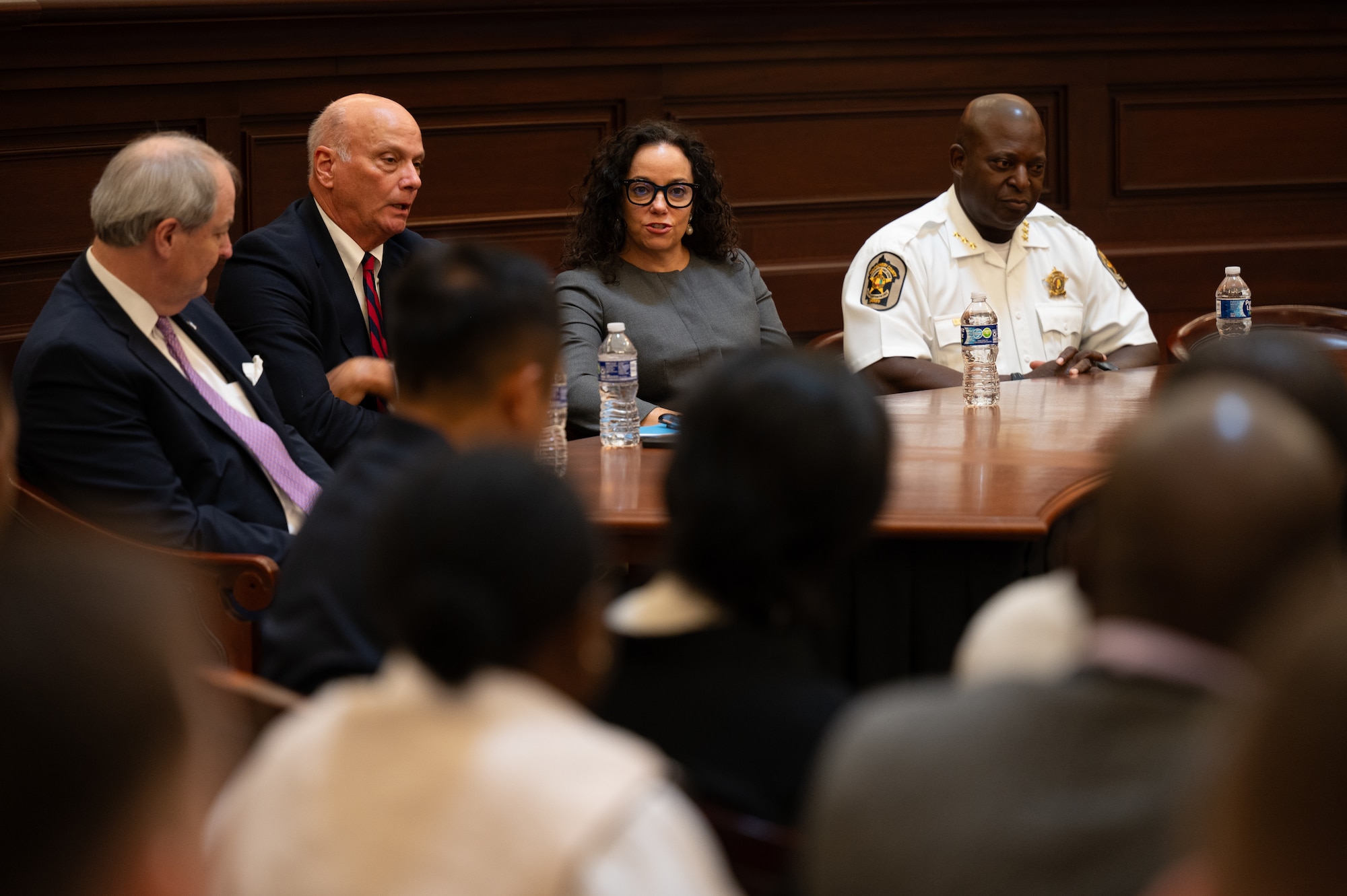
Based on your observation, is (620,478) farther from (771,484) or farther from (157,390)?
(771,484)

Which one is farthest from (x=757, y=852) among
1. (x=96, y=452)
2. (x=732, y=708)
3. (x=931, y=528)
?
(x=96, y=452)

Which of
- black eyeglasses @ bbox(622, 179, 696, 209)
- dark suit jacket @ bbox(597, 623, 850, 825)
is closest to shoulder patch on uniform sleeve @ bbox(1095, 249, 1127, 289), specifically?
black eyeglasses @ bbox(622, 179, 696, 209)

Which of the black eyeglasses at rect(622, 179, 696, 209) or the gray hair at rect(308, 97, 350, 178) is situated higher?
the gray hair at rect(308, 97, 350, 178)

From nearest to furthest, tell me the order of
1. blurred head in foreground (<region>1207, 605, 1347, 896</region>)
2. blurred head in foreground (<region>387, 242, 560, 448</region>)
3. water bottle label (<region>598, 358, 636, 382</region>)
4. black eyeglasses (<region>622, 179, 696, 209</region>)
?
blurred head in foreground (<region>1207, 605, 1347, 896</region>), blurred head in foreground (<region>387, 242, 560, 448</region>), water bottle label (<region>598, 358, 636, 382</region>), black eyeglasses (<region>622, 179, 696, 209</region>)

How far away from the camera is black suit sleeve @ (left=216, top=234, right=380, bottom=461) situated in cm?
326

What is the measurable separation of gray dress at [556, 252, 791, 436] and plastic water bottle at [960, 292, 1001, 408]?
444mm

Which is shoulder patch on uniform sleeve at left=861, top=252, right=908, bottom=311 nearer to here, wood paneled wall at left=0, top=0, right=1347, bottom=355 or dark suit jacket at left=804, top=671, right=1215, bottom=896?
wood paneled wall at left=0, top=0, right=1347, bottom=355

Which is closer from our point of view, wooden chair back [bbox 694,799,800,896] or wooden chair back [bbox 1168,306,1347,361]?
wooden chair back [bbox 694,799,800,896]

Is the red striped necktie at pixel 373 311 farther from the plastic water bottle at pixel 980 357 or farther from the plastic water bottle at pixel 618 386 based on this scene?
the plastic water bottle at pixel 980 357

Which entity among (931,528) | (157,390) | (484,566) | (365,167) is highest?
(365,167)

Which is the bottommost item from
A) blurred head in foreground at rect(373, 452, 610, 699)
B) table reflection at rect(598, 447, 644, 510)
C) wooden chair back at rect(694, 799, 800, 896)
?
wooden chair back at rect(694, 799, 800, 896)

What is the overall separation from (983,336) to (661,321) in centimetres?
81

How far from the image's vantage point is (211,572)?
2.47 metres

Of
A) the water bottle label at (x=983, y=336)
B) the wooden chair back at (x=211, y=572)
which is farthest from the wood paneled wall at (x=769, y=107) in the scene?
the wooden chair back at (x=211, y=572)
